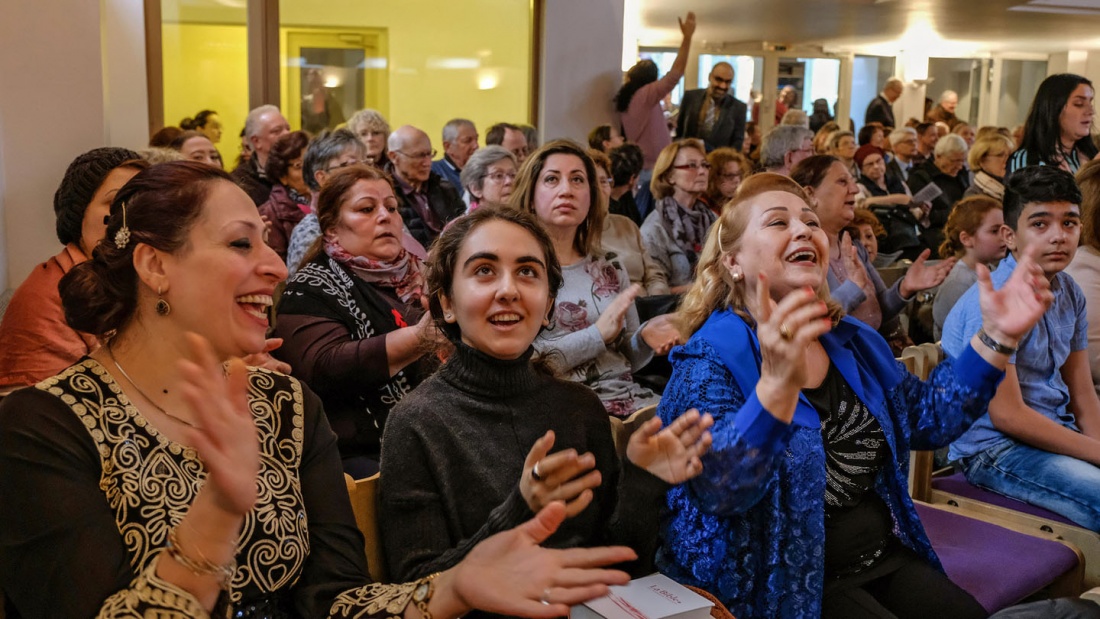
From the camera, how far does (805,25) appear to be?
13.1 meters

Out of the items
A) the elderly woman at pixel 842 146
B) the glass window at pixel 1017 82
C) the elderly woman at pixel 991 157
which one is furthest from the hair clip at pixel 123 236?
the glass window at pixel 1017 82

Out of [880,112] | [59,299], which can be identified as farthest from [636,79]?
[59,299]

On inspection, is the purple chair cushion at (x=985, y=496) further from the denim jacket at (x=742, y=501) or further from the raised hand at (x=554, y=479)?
the raised hand at (x=554, y=479)

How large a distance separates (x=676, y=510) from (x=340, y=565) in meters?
0.74

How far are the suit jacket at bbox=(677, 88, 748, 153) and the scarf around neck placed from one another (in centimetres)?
605

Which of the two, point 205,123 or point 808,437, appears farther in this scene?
point 205,123

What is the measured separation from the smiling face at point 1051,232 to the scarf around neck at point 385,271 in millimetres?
1804

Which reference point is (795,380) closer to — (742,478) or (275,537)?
(742,478)

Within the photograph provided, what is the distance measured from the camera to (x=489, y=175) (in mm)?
4867

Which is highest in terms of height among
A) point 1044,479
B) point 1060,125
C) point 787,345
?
point 1060,125

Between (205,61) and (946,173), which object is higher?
(205,61)

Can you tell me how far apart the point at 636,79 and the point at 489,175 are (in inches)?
121

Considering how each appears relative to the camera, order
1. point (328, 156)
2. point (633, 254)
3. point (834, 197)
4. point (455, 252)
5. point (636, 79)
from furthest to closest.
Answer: point (636, 79), point (328, 156), point (633, 254), point (834, 197), point (455, 252)

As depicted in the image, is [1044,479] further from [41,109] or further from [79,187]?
[41,109]
